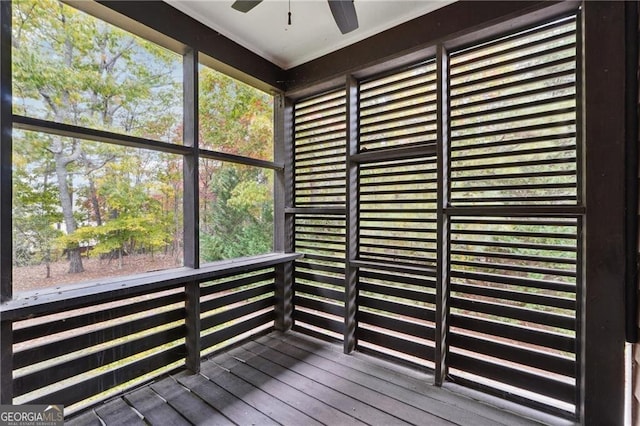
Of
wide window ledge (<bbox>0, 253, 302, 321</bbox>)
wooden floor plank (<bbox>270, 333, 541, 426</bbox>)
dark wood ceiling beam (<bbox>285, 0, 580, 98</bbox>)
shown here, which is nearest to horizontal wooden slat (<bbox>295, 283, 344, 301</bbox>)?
wooden floor plank (<bbox>270, 333, 541, 426</bbox>)

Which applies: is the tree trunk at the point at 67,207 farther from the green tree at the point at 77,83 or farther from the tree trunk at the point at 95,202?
the tree trunk at the point at 95,202

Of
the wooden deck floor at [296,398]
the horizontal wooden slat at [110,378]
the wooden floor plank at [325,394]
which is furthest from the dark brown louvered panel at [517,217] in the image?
the horizontal wooden slat at [110,378]

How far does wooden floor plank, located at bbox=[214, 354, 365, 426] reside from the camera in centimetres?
168

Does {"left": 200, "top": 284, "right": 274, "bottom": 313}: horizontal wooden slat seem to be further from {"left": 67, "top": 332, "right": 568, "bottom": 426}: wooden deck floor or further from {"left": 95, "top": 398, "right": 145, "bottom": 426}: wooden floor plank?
{"left": 95, "top": 398, "right": 145, "bottom": 426}: wooden floor plank

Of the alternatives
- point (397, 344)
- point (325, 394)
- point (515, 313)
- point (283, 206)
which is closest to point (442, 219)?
point (515, 313)

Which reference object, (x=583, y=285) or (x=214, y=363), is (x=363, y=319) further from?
(x=583, y=285)

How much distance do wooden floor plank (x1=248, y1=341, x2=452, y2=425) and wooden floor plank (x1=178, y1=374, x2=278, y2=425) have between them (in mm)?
499

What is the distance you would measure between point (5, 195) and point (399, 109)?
2.56 meters

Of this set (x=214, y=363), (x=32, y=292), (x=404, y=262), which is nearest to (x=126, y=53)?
(x=32, y=292)

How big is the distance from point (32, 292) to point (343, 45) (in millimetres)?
2810

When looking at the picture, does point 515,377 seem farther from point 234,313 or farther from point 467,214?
point 234,313

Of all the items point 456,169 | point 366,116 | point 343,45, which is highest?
point 343,45

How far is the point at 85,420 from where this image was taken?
1652 millimetres

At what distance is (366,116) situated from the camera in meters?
2.53
